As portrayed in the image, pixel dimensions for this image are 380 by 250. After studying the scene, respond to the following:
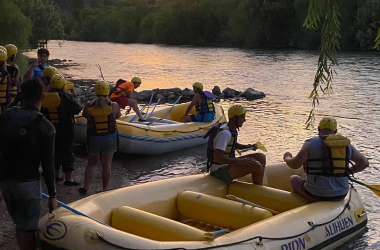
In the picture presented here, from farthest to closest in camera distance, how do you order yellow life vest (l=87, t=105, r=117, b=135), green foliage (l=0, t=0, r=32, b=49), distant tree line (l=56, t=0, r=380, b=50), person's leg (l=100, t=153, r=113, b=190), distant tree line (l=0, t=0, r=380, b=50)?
distant tree line (l=56, t=0, r=380, b=50)
distant tree line (l=0, t=0, r=380, b=50)
green foliage (l=0, t=0, r=32, b=49)
person's leg (l=100, t=153, r=113, b=190)
yellow life vest (l=87, t=105, r=117, b=135)

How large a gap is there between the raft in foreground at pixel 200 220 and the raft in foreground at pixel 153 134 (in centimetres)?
286

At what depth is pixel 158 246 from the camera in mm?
3570

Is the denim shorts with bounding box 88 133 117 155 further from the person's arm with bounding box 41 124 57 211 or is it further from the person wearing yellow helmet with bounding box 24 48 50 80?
the person's arm with bounding box 41 124 57 211

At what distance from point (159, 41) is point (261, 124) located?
1780 inches

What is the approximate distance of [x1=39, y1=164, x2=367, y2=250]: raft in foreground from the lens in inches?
146

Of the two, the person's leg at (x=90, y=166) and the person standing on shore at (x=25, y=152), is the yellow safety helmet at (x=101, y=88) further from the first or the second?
the person standing on shore at (x=25, y=152)

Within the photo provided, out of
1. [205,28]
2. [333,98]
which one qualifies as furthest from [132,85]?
[205,28]

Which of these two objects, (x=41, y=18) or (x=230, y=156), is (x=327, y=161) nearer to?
(x=230, y=156)

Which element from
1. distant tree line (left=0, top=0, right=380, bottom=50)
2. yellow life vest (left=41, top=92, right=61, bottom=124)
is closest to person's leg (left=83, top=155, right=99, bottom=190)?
yellow life vest (left=41, top=92, right=61, bottom=124)

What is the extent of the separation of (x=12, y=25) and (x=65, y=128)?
33.7 ft

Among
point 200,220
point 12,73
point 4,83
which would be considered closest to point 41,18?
point 12,73

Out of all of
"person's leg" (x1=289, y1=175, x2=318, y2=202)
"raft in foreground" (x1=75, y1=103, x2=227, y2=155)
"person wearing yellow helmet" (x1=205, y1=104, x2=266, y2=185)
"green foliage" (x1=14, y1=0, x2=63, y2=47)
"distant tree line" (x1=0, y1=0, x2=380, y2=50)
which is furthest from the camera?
"green foliage" (x1=14, y1=0, x2=63, y2=47)

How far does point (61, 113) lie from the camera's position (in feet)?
18.7

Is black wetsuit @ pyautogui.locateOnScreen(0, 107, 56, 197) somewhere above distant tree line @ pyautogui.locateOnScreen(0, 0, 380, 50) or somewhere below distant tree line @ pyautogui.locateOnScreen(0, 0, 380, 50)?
below
